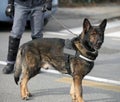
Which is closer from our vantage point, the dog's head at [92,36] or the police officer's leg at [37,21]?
the dog's head at [92,36]

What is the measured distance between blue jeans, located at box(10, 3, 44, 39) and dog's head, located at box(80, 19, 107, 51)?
1.76m

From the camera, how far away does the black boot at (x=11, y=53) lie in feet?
25.0

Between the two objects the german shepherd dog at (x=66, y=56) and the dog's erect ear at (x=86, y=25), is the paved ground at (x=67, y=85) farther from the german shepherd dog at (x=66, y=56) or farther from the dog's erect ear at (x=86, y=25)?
the dog's erect ear at (x=86, y=25)

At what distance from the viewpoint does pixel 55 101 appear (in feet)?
20.7

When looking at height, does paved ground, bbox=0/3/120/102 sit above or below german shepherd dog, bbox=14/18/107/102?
below

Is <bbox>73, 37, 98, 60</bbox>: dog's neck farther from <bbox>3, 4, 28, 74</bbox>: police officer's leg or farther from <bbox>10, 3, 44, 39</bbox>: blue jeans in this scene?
<bbox>3, 4, 28, 74</bbox>: police officer's leg

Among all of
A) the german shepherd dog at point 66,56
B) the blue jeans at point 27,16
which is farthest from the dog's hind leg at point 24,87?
the blue jeans at point 27,16

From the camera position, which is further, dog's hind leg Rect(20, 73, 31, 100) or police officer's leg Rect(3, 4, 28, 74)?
police officer's leg Rect(3, 4, 28, 74)

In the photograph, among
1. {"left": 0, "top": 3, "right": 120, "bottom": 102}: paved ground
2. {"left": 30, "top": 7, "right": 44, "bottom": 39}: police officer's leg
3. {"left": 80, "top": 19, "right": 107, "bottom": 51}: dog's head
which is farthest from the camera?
{"left": 30, "top": 7, "right": 44, "bottom": 39}: police officer's leg

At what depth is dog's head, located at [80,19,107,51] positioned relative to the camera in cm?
564

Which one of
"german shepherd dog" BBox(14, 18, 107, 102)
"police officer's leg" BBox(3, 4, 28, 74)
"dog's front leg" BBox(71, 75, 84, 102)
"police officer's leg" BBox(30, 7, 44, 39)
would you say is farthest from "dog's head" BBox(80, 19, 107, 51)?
"police officer's leg" BBox(3, 4, 28, 74)

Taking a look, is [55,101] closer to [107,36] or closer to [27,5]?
[27,5]

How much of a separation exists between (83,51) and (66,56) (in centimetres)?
25

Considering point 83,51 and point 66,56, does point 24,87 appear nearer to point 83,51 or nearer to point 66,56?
point 66,56
